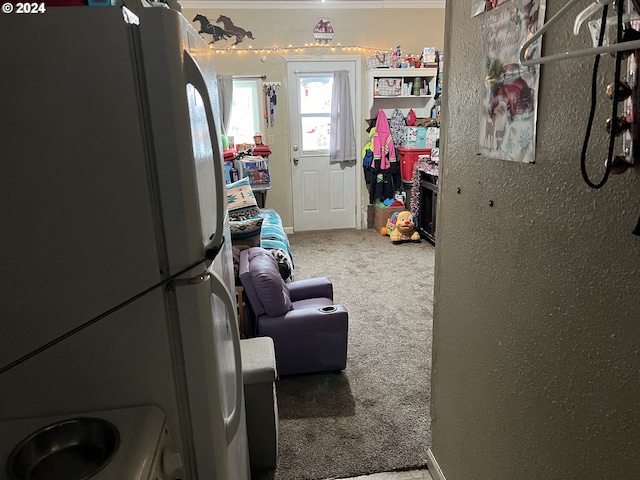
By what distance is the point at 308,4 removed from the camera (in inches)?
219

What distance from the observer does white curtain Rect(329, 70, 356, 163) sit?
582 cm

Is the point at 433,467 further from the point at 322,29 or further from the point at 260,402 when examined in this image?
the point at 322,29

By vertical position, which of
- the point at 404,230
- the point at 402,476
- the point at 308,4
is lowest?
the point at 402,476

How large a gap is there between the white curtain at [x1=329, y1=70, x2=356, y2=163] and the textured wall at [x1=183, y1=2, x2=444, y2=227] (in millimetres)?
215

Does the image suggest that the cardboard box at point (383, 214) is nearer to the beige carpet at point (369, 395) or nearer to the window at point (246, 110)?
the beige carpet at point (369, 395)

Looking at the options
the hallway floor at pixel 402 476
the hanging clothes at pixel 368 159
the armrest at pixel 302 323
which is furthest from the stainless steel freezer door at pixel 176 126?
the hanging clothes at pixel 368 159

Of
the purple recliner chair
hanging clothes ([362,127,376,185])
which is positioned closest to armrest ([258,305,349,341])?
the purple recliner chair

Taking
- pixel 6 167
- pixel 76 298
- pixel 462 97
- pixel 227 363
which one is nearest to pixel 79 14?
pixel 6 167

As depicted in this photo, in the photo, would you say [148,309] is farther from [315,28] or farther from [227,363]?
[315,28]

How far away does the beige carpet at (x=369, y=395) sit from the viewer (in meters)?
2.19

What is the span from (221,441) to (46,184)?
0.69 m

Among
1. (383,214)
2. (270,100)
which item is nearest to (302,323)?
(383,214)

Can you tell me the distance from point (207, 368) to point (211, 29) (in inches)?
205

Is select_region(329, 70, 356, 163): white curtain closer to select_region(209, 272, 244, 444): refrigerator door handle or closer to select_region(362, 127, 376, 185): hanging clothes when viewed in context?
select_region(362, 127, 376, 185): hanging clothes
